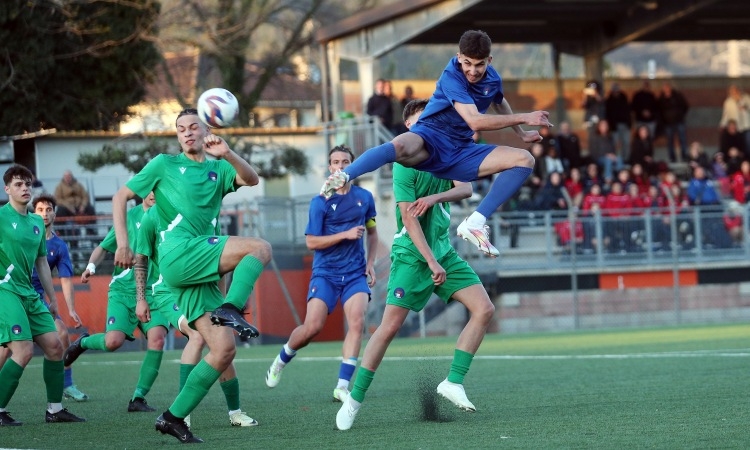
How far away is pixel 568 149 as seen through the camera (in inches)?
1023

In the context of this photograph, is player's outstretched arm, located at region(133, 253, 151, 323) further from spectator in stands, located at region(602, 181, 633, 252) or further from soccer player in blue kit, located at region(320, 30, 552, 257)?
spectator in stands, located at region(602, 181, 633, 252)

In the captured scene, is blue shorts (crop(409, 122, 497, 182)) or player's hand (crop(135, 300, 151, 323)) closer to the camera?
blue shorts (crop(409, 122, 497, 182))

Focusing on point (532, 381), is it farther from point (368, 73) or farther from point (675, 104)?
point (675, 104)

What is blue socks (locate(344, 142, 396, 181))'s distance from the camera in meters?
7.89

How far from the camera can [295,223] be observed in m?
21.7

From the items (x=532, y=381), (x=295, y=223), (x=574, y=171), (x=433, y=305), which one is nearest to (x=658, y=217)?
(x=574, y=171)

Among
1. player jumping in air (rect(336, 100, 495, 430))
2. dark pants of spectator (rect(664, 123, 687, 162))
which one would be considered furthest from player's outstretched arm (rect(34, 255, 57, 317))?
dark pants of spectator (rect(664, 123, 687, 162))

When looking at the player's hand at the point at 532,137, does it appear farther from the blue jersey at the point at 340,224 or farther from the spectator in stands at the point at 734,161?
the spectator in stands at the point at 734,161

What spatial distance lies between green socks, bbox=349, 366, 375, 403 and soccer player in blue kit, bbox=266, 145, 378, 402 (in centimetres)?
224

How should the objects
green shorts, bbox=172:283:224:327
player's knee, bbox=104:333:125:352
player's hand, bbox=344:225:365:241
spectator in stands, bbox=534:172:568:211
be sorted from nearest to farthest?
green shorts, bbox=172:283:224:327, player's hand, bbox=344:225:365:241, player's knee, bbox=104:333:125:352, spectator in stands, bbox=534:172:568:211

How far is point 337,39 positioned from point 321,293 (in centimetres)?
1797

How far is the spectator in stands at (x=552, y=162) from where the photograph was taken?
81.1ft

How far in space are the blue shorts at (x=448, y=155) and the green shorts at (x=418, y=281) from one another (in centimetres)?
75

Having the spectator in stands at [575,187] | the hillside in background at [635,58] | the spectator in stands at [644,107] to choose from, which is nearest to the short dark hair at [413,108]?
the spectator in stands at [575,187]
